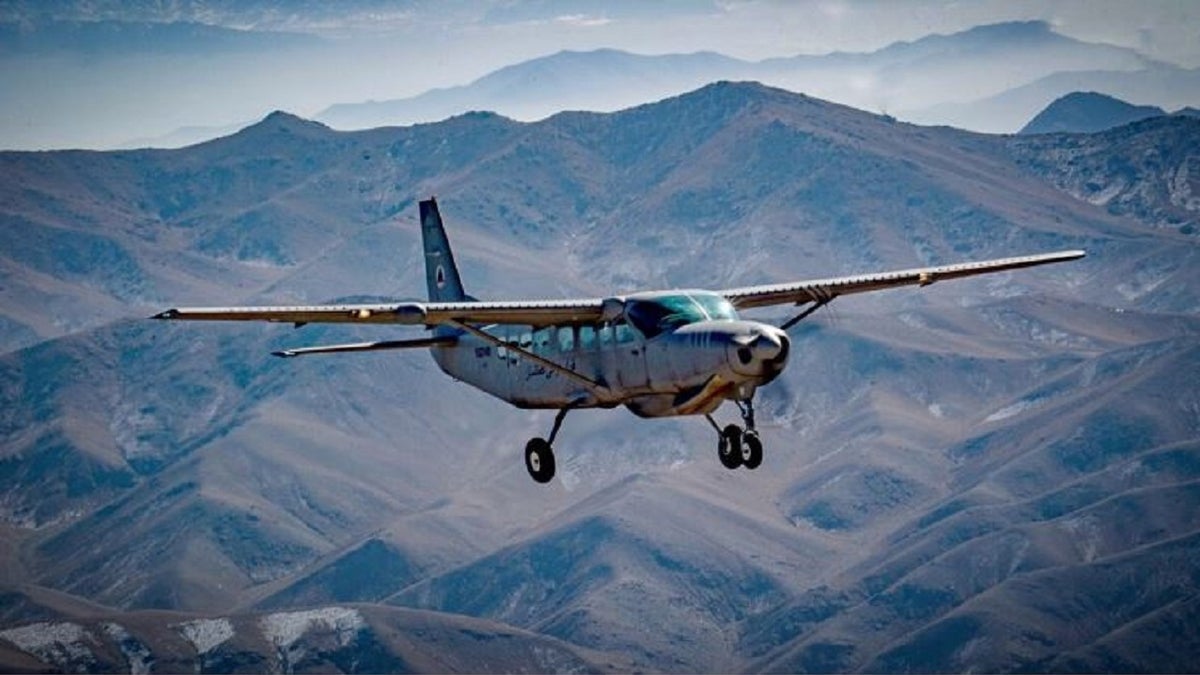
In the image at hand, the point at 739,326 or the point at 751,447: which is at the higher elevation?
the point at 739,326

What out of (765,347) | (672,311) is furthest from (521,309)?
(765,347)

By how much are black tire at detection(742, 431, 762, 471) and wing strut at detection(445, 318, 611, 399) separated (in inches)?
230

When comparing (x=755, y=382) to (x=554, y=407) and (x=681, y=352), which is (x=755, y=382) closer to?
(x=681, y=352)

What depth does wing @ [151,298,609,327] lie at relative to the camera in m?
70.8

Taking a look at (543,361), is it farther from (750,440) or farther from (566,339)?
(750,440)

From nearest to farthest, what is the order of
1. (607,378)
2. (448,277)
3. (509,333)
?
(607,378) < (509,333) < (448,277)

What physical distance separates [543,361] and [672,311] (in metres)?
6.58

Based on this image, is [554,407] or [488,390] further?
[488,390]

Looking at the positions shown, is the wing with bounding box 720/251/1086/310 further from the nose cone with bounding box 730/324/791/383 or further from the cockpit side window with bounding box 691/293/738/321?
the nose cone with bounding box 730/324/791/383

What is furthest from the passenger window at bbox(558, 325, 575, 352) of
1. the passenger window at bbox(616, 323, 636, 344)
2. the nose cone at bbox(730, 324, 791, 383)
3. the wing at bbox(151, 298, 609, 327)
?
the nose cone at bbox(730, 324, 791, 383)

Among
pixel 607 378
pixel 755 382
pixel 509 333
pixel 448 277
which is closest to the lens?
pixel 755 382

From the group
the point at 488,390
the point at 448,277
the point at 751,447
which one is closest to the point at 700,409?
the point at 751,447

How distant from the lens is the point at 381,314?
72.6m

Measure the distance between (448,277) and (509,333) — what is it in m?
16.2
